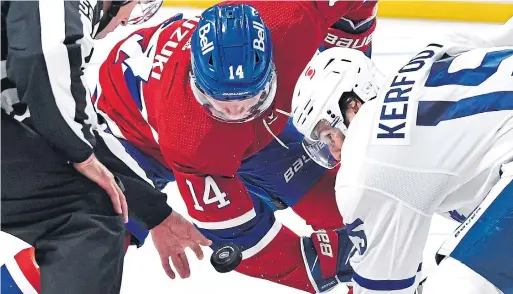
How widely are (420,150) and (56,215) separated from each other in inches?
30.7

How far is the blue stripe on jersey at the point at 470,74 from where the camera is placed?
1.81 metres

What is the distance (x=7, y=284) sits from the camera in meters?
2.09

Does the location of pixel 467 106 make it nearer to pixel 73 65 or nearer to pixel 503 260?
pixel 503 260

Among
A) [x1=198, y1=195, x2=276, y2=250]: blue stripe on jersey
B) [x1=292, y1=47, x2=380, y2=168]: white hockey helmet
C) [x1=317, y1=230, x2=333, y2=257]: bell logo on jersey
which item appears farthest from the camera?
[x1=317, y1=230, x2=333, y2=257]: bell logo on jersey

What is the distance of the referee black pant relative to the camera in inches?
78.0

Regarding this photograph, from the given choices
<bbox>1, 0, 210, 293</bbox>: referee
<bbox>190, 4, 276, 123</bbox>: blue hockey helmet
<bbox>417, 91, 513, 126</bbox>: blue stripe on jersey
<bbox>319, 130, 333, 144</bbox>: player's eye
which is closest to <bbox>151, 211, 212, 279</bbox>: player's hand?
<bbox>1, 0, 210, 293</bbox>: referee

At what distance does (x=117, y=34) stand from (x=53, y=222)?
2.06 meters

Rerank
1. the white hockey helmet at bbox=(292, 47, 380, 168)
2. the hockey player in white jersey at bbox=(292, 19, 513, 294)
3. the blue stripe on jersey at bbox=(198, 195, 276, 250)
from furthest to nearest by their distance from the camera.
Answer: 1. the blue stripe on jersey at bbox=(198, 195, 276, 250)
2. the white hockey helmet at bbox=(292, 47, 380, 168)
3. the hockey player in white jersey at bbox=(292, 19, 513, 294)

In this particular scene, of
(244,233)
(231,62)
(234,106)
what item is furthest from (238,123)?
(244,233)

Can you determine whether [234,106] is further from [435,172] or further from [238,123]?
[435,172]

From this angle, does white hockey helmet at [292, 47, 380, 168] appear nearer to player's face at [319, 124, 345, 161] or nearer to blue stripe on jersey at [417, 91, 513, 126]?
player's face at [319, 124, 345, 161]

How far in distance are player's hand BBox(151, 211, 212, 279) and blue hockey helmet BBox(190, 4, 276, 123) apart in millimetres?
305

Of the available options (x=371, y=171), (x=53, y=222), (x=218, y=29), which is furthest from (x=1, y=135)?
(x=371, y=171)

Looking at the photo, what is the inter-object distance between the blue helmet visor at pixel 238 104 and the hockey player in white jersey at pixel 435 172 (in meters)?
0.44
